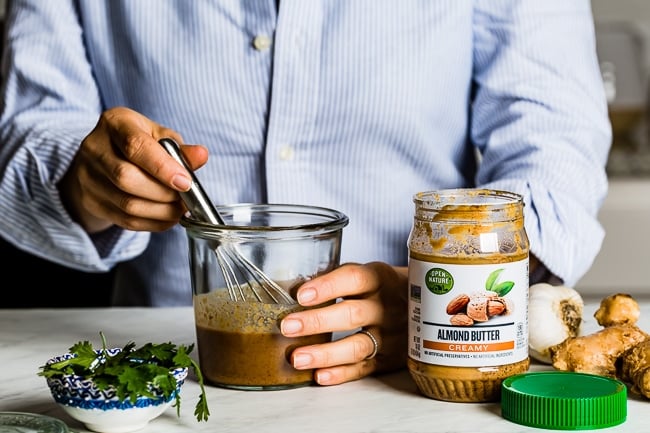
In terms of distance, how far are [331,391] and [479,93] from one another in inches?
25.2

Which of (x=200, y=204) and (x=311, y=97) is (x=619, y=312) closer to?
(x=200, y=204)

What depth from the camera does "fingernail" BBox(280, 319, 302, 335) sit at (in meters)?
0.92

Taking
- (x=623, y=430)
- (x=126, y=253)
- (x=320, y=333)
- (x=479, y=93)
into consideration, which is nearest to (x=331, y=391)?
(x=320, y=333)

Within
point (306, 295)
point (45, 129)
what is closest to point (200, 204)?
point (306, 295)

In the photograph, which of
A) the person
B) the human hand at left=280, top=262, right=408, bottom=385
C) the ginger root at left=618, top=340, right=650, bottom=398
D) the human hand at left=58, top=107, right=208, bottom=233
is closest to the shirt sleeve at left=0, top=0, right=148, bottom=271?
the person

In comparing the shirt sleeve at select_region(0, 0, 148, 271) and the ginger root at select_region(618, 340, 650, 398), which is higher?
the shirt sleeve at select_region(0, 0, 148, 271)

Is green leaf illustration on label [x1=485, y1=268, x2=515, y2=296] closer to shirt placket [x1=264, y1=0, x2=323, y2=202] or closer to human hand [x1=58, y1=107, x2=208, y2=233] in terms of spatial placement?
human hand [x1=58, y1=107, x2=208, y2=233]

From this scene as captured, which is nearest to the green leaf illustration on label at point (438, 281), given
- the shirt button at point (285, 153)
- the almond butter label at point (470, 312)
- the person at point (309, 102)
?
the almond butter label at point (470, 312)

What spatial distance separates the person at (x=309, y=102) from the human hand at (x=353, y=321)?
0.33 meters

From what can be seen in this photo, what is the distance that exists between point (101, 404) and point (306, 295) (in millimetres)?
217

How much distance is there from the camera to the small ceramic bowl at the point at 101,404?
0.80 metres

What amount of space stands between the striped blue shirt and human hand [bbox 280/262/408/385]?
35cm

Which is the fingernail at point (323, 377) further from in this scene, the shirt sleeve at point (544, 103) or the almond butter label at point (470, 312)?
the shirt sleeve at point (544, 103)

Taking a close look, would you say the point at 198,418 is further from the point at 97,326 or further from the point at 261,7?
the point at 261,7
